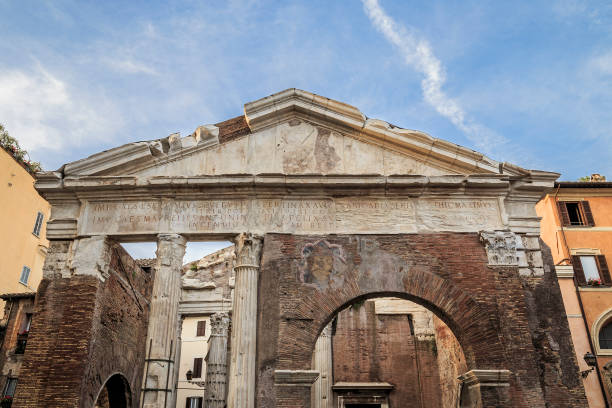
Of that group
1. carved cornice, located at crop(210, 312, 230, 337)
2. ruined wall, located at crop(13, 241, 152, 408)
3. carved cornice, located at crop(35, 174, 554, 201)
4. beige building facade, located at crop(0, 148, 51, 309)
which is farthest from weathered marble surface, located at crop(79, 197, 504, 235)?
beige building facade, located at crop(0, 148, 51, 309)

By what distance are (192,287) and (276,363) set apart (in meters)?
7.44

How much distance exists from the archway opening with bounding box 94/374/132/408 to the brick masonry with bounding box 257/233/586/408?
455 centimetres

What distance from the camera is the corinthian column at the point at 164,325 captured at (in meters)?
8.95

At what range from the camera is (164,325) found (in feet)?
30.9

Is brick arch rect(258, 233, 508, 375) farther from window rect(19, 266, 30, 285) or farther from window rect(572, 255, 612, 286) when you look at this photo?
window rect(19, 266, 30, 285)

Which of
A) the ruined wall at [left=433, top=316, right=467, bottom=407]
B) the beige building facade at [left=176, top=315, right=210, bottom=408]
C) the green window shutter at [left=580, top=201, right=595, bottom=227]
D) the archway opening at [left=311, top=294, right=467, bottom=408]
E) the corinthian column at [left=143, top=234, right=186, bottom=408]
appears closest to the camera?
the corinthian column at [left=143, top=234, right=186, bottom=408]

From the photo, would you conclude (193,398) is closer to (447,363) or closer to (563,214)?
(447,363)

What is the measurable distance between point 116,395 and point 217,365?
113 inches

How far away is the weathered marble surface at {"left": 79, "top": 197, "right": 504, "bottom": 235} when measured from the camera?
10367 mm

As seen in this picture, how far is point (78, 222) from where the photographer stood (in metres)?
10.5

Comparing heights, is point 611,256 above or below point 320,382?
above

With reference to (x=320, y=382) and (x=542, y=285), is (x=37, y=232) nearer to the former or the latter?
(x=320, y=382)

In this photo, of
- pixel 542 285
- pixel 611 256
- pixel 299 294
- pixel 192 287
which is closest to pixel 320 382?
pixel 192 287

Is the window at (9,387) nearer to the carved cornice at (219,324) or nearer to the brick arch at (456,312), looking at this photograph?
the carved cornice at (219,324)
